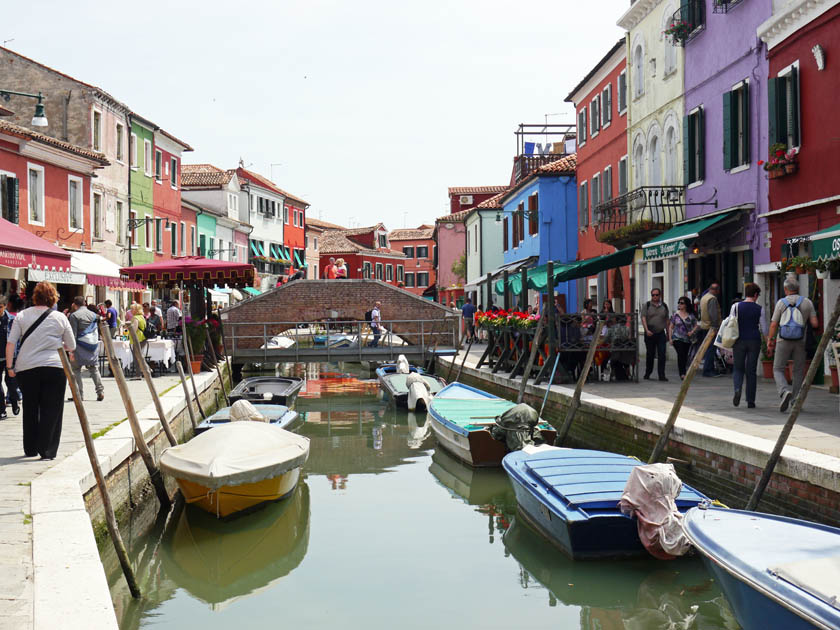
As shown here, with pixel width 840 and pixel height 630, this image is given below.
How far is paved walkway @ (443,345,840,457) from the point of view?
8.47 meters

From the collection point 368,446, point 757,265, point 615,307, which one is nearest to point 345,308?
point 615,307

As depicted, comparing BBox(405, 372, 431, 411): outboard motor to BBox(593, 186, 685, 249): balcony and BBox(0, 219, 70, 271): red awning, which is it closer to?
BBox(593, 186, 685, 249): balcony

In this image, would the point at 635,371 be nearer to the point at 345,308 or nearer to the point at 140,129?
the point at 345,308

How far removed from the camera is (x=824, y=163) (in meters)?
12.7

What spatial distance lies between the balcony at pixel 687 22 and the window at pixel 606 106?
5.64 m

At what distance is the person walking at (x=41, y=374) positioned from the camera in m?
8.02

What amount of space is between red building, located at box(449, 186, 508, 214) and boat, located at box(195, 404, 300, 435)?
41.6m

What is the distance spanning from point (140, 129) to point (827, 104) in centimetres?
2434

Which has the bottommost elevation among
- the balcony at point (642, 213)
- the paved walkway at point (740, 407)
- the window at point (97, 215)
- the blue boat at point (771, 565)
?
the blue boat at point (771, 565)

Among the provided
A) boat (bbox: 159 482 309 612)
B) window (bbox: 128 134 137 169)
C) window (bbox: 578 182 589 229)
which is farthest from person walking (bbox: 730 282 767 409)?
window (bbox: 128 134 137 169)

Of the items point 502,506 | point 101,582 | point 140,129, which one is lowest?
point 502,506

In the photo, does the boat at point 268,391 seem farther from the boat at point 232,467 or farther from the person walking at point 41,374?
the person walking at point 41,374

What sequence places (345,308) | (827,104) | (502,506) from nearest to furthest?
(502,506)
(827,104)
(345,308)

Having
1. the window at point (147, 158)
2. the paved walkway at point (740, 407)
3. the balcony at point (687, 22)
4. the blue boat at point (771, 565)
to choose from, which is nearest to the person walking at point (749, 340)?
the paved walkway at point (740, 407)
